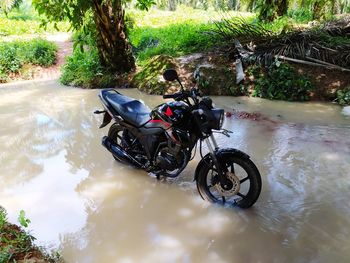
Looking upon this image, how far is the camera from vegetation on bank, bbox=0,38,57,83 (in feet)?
40.6

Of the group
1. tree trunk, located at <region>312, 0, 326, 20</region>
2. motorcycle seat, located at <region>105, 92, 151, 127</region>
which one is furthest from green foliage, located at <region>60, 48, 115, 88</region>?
tree trunk, located at <region>312, 0, 326, 20</region>

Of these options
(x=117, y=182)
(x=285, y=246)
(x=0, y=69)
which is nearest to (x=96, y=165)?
(x=117, y=182)

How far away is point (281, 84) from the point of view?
8148mm

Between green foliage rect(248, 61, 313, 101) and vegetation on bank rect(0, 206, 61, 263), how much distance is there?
6.22m

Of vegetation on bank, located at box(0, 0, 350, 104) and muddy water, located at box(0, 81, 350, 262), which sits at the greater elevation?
vegetation on bank, located at box(0, 0, 350, 104)

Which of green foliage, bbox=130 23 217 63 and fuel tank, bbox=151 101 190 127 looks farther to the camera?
green foliage, bbox=130 23 217 63

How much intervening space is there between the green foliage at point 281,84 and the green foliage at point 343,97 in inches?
23.8

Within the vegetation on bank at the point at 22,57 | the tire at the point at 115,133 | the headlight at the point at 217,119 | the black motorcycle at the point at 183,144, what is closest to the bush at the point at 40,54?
the vegetation on bank at the point at 22,57

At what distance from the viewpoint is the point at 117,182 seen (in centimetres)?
472

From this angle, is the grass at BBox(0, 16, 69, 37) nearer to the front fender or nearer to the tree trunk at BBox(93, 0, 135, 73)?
the tree trunk at BBox(93, 0, 135, 73)

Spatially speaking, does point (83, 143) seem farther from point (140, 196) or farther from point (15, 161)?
point (140, 196)

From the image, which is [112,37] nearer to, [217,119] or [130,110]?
[130,110]

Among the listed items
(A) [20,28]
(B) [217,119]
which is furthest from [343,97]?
(A) [20,28]

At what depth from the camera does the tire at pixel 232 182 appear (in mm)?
3734
